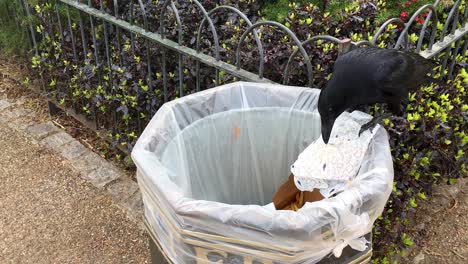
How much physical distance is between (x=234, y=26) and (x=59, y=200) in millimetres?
1608

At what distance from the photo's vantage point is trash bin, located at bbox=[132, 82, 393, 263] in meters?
1.33

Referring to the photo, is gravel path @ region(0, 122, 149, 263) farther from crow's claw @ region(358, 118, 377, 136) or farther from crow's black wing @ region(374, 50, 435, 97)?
crow's black wing @ region(374, 50, 435, 97)

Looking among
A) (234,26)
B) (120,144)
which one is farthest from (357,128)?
(120,144)

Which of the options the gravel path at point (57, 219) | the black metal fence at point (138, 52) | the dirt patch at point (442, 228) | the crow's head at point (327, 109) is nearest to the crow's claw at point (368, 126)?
the crow's head at point (327, 109)

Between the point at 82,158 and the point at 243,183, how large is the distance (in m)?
1.67

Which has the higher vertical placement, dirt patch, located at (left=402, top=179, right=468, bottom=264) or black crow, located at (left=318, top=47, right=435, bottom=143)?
black crow, located at (left=318, top=47, right=435, bottom=143)

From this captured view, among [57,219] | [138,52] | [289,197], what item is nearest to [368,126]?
[289,197]

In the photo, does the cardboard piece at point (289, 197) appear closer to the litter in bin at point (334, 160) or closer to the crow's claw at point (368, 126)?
the litter in bin at point (334, 160)

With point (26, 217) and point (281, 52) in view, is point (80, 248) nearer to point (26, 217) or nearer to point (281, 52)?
point (26, 217)

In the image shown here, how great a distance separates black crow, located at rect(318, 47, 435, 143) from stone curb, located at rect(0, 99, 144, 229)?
1.60m

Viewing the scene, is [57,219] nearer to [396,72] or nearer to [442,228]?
[396,72]

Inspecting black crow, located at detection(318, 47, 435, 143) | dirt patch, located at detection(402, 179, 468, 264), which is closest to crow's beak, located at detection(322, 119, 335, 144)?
black crow, located at detection(318, 47, 435, 143)

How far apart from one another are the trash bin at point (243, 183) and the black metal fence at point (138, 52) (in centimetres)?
27

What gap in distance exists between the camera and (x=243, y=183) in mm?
2322
